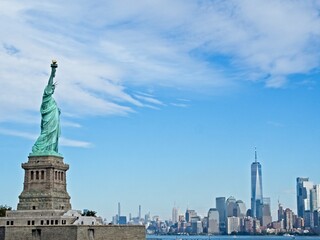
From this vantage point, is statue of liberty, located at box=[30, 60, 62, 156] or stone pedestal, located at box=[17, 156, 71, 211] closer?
stone pedestal, located at box=[17, 156, 71, 211]

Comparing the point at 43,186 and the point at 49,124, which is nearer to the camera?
the point at 43,186

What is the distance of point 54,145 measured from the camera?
65.4 m

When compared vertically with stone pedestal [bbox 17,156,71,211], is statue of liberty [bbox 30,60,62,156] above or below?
above

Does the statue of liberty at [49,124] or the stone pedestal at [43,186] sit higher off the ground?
the statue of liberty at [49,124]

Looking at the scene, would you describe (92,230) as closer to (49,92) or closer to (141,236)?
(141,236)

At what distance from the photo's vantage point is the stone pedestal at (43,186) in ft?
205

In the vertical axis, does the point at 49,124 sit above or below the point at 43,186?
above

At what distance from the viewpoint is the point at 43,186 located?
6322 cm

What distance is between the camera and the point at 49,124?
216ft

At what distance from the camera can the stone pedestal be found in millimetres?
62469

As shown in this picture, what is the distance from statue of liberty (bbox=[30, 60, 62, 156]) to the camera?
2547 inches

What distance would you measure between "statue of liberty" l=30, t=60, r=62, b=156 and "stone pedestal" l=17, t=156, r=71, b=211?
42.4 inches

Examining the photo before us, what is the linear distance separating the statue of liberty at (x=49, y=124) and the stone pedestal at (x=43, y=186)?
3.53ft

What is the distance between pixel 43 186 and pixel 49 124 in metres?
6.79
